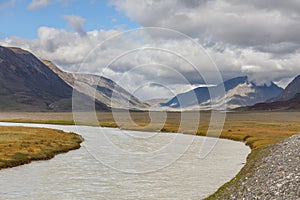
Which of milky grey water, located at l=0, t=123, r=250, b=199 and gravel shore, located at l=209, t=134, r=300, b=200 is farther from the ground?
gravel shore, located at l=209, t=134, r=300, b=200

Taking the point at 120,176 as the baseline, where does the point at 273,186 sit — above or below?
above

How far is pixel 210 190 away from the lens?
→ 33781mm

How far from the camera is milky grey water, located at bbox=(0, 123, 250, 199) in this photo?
107ft

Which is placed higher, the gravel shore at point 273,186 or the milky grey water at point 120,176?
the gravel shore at point 273,186

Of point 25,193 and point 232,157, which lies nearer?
point 25,193

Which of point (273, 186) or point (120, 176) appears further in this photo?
point (120, 176)

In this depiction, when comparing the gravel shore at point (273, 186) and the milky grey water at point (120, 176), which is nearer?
the gravel shore at point (273, 186)

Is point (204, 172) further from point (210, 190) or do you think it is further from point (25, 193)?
point (25, 193)

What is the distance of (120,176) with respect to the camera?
41625 millimetres

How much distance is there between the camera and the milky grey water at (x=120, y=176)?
1282 inches

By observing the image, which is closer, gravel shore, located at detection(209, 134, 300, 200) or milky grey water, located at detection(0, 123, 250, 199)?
gravel shore, located at detection(209, 134, 300, 200)

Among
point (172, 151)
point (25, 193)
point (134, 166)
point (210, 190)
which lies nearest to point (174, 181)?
point (210, 190)

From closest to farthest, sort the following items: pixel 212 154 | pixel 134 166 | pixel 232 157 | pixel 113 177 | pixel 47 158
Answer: pixel 113 177, pixel 134 166, pixel 47 158, pixel 232 157, pixel 212 154

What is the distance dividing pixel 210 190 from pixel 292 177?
33.1ft
